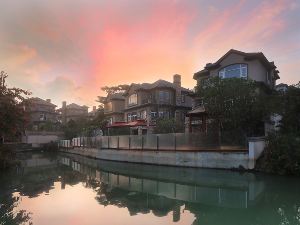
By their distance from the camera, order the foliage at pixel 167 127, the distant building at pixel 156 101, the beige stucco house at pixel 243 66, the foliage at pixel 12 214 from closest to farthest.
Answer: the foliage at pixel 12 214
the beige stucco house at pixel 243 66
the foliage at pixel 167 127
the distant building at pixel 156 101

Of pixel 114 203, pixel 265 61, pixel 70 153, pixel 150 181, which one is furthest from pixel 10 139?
pixel 70 153

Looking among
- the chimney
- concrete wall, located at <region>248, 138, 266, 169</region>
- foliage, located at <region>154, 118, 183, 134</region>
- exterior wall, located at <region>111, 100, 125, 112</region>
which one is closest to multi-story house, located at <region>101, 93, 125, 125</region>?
exterior wall, located at <region>111, 100, 125, 112</region>

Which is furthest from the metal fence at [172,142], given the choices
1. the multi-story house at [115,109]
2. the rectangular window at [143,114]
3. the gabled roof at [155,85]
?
the multi-story house at [115,109]

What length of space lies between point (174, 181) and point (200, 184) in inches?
85.1

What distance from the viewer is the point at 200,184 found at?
64.5 ft

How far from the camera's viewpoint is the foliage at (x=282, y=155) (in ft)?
70.5

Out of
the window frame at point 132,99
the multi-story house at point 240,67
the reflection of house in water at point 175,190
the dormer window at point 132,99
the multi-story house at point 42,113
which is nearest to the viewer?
the reflection of house in water at point 175,190

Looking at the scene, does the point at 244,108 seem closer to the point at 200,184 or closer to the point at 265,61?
the point at 200,184

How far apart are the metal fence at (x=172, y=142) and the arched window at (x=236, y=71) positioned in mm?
9783

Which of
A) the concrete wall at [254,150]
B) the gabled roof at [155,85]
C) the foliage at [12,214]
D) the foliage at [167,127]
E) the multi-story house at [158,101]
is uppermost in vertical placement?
the gabled roof at [155,85]

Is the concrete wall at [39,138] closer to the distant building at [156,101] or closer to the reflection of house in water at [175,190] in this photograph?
the distant building at [156,101]

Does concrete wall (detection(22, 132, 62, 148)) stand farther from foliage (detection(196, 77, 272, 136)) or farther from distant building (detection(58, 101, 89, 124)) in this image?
foliage (detection(196, 77, 272, 136))

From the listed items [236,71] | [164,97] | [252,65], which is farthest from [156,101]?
[252,65]

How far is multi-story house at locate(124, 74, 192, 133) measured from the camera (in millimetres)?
49531
